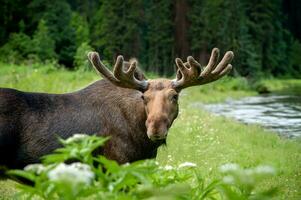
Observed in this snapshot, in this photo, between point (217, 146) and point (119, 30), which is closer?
point (217, 146)

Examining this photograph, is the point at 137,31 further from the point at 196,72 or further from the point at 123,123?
the point at 123,123

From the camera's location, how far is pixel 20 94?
5992 millimetres

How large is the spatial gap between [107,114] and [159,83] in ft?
2.28

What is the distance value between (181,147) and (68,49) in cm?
3475

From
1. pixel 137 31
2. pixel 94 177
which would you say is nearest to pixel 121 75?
pixel 94 177

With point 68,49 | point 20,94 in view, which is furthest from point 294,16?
point 20,94

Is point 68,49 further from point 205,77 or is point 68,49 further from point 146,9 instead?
point 205,77

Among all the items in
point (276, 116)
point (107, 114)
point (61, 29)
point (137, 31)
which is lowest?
point (276, 116)

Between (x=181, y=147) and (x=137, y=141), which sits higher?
(x=137, y=141)

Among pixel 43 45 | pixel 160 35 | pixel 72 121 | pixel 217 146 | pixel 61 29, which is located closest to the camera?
pixel 72 121

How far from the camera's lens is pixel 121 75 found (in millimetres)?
6426

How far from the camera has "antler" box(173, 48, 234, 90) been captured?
6.51 metres

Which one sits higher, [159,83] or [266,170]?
[159,83]

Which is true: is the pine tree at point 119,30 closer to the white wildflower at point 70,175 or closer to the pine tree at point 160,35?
the pine tree at point 160,35
